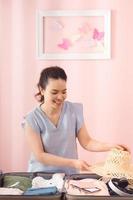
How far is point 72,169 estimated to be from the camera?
5.96ft

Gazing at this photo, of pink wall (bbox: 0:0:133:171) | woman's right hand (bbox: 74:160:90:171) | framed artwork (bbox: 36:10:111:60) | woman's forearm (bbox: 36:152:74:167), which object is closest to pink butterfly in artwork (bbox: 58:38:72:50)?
framed artwork (bbox: 36:10:111:60)

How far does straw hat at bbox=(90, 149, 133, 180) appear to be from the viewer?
1584 mm

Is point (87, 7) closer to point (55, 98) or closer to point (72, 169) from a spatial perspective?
point (55, 98)

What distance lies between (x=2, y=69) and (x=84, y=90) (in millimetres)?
719

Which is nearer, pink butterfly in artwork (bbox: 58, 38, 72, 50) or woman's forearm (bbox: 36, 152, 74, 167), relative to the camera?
woman's forearm (bbox: 36, 152, 74, 167)

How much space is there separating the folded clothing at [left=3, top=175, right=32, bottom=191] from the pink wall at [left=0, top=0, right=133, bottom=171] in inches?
58.4

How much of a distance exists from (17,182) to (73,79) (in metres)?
1.61

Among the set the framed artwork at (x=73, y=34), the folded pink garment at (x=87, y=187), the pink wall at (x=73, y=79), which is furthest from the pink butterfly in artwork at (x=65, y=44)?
the folded pink garment at (x=87, y=187)

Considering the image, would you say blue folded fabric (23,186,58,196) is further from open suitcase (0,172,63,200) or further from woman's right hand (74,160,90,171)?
woman's right hand (74,160,90,171)

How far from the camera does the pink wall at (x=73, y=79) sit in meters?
2.98

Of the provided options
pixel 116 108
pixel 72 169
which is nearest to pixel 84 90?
pixel 116 108

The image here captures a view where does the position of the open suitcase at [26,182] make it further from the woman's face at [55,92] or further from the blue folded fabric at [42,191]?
the woman's face at [55,92]

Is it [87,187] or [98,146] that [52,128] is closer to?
[98,146]

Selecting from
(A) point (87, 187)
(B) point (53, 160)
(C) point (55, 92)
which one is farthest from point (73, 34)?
(A) point (87, 187)
